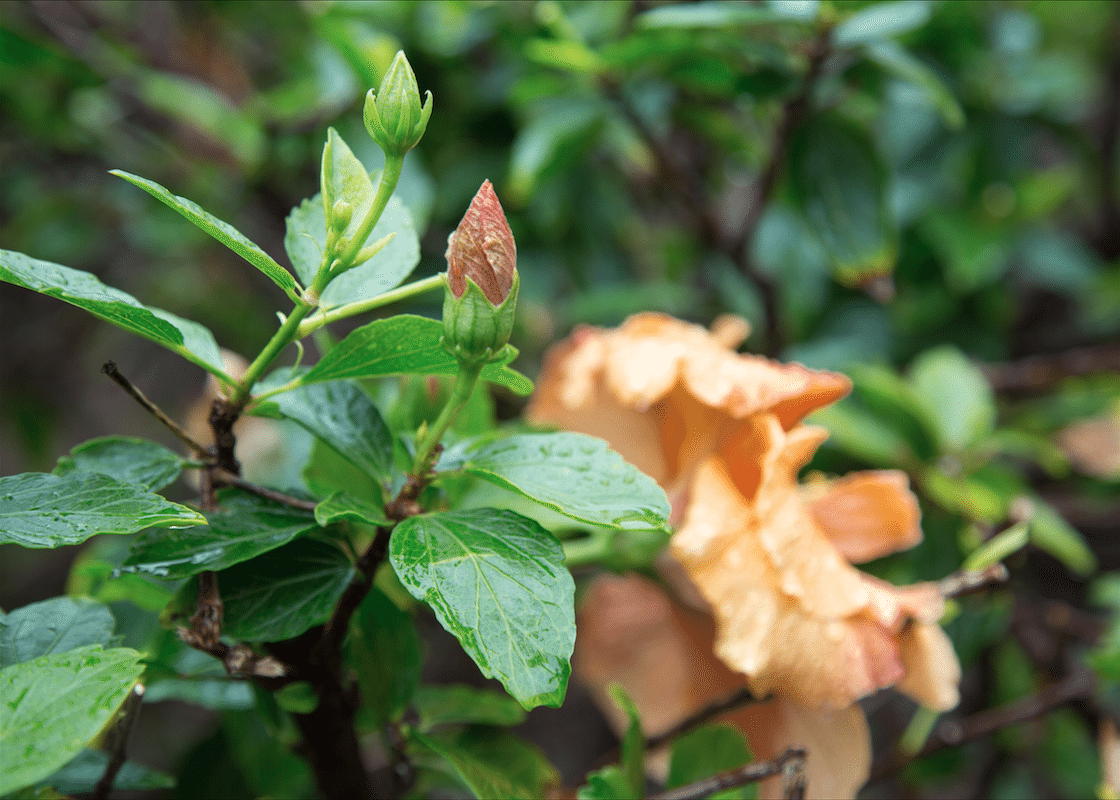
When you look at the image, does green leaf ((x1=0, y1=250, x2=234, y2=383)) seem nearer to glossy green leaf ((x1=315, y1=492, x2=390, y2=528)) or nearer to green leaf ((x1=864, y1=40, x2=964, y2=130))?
glossy green leaf ((x1=315, y1=492, x2=390, y2=528))

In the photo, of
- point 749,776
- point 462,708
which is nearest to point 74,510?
point 462,708

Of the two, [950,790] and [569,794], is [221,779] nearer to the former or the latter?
[569,794]

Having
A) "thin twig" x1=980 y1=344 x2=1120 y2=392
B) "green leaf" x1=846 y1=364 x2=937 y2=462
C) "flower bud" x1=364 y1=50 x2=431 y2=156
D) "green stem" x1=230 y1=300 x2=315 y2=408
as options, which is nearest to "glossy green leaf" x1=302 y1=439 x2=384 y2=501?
"green stem" x1=230 y1=300 x2=315 y2=408

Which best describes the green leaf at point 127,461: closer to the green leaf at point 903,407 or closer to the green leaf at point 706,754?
the green leaf at point 706,754

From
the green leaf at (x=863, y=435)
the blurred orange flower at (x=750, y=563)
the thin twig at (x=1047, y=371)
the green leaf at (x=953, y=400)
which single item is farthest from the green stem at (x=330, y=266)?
the thin twig at (x=1047, y=371)

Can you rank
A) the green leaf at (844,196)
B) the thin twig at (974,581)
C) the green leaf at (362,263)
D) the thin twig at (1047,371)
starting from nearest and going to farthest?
1. the green leaf at (362,263)
2. the thin twig at (974,581)
3. the green leaf at (844,196)
4. the thin twig at (1047,371)

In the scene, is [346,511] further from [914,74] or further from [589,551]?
[914,74]

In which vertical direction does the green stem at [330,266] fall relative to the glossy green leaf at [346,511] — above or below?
above
